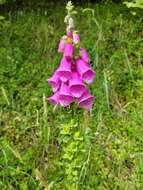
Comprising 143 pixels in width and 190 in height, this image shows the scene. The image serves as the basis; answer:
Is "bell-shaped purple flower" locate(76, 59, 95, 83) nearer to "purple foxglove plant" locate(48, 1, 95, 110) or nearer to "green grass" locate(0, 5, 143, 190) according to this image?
"purple foxglove plant" locate(48, 1, 95, 110)

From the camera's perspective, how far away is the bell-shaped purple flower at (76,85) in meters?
3.36

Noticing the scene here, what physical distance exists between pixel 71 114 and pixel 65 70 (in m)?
0.95

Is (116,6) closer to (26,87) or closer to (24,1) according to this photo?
(24,1)

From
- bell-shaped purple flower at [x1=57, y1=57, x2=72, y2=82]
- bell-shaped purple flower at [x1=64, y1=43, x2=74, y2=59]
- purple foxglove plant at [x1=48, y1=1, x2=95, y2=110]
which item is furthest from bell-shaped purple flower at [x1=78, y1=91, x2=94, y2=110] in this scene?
bell-shaped purple flower at [x1=64, y1=43, x2=74, y2=59]

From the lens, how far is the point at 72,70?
3410mm

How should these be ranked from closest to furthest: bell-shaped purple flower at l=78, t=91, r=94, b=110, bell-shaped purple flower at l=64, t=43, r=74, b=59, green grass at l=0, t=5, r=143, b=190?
bell-shaped purple flower at l=64, t=43, r=74, b=59 < bell-shaped purple flower at l=78, t=91, r=94, b=110 < green grass at l=0, t=5, r=143, b=190

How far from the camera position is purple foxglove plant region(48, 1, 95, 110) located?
3340 mm

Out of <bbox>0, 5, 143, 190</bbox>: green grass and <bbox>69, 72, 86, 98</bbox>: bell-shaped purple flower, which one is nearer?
<bbox>69, 72, 86, 98</bbox>: bell-shaped purple flower

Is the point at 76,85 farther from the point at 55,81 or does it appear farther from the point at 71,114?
the point at 71,114

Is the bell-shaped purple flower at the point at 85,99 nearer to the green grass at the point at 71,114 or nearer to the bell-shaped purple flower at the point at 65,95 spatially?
the bell-shaped purple flower at the point at 65,95

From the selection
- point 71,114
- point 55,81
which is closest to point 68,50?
point 55,81

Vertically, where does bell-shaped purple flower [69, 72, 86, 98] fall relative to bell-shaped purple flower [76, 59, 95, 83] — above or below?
below

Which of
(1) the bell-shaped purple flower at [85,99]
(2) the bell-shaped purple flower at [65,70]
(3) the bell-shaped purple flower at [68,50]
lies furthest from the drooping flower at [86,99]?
(3) the bell-shaped purple flower at [68,50]

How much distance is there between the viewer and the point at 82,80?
340 cm
